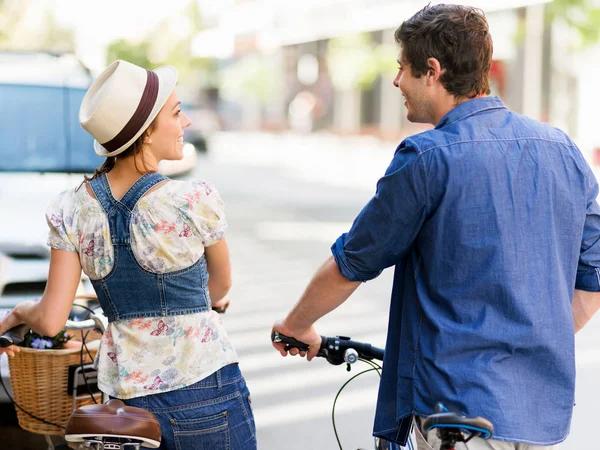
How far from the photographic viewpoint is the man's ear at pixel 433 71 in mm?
2346

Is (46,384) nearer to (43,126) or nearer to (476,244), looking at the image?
(476,244)

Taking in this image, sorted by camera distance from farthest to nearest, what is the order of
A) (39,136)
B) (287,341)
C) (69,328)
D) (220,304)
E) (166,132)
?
(39,136) < (69,328) < (220,304) < (287,341) < (166,132)

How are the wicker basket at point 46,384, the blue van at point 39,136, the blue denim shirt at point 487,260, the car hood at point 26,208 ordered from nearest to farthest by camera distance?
the blue denim shirt at point 487,260 < the wicker basket at point 46,384 < the car hood at point 26,208 < the blue van at point 39,136

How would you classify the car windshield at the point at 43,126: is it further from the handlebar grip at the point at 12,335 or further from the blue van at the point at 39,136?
the handlebar grip at the point at 12,335

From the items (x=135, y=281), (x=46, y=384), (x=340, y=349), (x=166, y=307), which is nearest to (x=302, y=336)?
(x=340, y=349)

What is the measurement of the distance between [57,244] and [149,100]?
48 centimetres

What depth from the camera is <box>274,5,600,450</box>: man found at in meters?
2.24

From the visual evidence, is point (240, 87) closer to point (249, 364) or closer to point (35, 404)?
point (249, 364)

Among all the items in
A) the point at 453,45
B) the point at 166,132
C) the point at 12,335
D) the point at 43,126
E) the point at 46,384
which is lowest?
the point at 46,384

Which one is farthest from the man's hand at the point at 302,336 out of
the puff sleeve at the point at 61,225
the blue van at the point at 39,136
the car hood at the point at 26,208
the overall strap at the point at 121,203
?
Answer: the blue van at the point at 39,136

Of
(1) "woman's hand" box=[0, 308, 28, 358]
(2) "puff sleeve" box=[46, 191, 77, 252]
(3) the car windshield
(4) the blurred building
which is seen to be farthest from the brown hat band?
(4) the blurred building

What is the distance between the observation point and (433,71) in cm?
236

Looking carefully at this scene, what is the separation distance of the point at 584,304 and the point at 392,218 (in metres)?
0.69

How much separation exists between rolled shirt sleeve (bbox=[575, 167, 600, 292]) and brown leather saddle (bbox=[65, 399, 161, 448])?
3.94 ft
